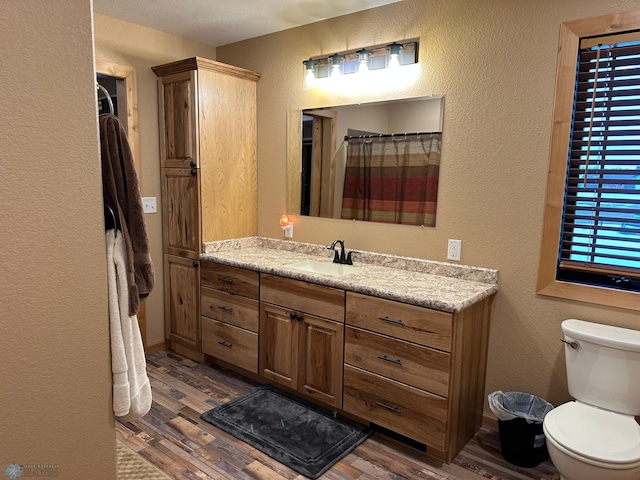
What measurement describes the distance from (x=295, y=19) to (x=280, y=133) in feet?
2.62

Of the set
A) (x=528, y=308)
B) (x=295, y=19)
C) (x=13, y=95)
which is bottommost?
(x=528, y=308)

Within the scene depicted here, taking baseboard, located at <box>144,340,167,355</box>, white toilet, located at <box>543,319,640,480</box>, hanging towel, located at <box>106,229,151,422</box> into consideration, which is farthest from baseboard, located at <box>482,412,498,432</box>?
baseboard, located at <box>144,340,167,355</box>

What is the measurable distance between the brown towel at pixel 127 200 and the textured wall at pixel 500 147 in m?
1.84

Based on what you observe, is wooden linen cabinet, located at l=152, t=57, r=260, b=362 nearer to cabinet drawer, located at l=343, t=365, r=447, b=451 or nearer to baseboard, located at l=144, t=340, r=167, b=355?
baseboard, located at l=144, t=340, r=167, b=355

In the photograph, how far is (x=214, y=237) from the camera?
11.0 ft

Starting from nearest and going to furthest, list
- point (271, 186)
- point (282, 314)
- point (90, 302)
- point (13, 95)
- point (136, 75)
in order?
point (13, 95)
point (90, 302)
point (282, 314)
point (136, 75)
point (271, 186)

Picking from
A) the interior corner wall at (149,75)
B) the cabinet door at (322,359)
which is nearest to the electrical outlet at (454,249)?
the cabinet door at (322,359)

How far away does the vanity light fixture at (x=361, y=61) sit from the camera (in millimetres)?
2703

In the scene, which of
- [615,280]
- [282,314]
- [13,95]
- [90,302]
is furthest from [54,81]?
[615,280]

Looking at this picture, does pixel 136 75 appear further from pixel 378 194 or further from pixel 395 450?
pixel 395 450

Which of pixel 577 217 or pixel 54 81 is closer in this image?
pixel 54 81

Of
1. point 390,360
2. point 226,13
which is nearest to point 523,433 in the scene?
point 390,360

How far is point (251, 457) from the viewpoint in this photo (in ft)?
7.52

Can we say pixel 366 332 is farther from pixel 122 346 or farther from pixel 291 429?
pixel 122 346
